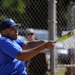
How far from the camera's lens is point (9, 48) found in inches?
186

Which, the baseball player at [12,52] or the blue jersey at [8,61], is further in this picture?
the blue jersey at [8,61]

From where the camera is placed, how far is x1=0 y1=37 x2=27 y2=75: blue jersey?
4.75 metres

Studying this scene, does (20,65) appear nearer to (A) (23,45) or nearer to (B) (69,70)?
(A) (23,45)

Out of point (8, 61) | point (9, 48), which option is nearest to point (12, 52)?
point (9, 48)

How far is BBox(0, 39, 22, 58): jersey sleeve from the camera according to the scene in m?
4.68

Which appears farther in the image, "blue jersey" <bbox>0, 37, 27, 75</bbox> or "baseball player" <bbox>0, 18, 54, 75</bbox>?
"blue jersey" <bbox>0, 37, 27, 75</bbox>

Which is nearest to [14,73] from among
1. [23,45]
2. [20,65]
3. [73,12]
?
[20,65]

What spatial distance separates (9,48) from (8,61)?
0.88ft

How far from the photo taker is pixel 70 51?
24.2 ft

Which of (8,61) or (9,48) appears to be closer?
(9,48)

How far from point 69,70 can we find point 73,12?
128 cm

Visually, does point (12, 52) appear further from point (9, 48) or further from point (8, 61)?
point (8, 61)

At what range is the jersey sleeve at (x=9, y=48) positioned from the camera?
4.68 metres

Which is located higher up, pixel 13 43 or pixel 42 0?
pixel 42 0
